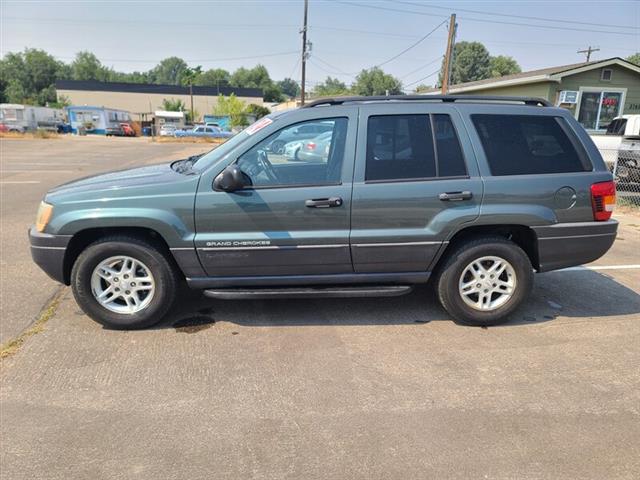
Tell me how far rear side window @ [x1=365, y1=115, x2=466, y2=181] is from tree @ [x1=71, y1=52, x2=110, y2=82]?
5096 inches

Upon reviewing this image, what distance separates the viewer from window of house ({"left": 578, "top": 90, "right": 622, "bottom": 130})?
17.8 metres

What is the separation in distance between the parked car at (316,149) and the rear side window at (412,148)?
1.11 ft

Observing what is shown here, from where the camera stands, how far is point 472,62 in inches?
3410

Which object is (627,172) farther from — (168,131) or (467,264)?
(168,131)

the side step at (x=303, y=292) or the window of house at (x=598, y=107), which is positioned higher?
the window of house at (x=598, y=107)

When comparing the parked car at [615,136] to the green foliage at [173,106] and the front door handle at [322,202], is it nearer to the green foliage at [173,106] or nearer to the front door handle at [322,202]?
the front door handle at [322,202]

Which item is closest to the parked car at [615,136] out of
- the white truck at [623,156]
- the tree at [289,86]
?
the white truck at [623,156]

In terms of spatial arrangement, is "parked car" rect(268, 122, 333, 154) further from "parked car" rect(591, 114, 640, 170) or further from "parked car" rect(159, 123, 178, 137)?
"parked car" rect(159, 123, 178, 137)

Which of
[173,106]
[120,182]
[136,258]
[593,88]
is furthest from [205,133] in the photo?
[136,258]

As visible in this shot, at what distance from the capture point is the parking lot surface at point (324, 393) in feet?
7.95

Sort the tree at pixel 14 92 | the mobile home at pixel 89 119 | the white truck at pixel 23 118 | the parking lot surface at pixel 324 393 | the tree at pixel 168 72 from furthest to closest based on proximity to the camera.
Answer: the tree at pixel 168 72 → the tree at pixel 14 92 → the mobile home at pixel 89 119 → the white truck at pixel 23 118 → the parking lot surface at pixel 324 393

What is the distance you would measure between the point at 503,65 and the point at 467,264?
97.0 metres

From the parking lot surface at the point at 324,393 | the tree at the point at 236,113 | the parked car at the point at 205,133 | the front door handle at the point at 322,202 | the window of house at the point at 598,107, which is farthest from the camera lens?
the tree at the point at 236,113

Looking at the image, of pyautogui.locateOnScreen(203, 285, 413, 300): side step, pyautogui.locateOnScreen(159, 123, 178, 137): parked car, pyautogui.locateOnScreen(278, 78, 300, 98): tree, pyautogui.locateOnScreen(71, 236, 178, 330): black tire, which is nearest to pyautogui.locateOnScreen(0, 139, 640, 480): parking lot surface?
pyautogui.locateOnScreen(71, 236, 178, 330): black tire
